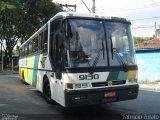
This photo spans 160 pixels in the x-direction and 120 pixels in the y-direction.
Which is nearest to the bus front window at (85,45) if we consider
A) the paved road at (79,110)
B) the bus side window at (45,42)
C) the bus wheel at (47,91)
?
the paved road at (79,110)

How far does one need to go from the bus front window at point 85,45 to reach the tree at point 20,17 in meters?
33.7

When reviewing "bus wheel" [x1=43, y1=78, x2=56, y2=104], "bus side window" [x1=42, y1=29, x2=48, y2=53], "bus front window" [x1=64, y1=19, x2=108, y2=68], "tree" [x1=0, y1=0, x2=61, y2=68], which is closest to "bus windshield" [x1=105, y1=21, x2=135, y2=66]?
"bus front window" [x1=64, y1=19, x2=108, y2=68]

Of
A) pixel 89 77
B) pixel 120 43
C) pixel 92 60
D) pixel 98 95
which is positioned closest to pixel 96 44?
pixel 92 60

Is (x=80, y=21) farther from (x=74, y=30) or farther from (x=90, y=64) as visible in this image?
(x=90, y=64)

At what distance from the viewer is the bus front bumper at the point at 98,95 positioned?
9.93 meters

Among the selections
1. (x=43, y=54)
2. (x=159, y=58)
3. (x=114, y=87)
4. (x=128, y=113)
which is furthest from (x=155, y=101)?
(x=159, y=58)

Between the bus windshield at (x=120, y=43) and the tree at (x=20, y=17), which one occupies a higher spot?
the tree at (x=20, y=17)

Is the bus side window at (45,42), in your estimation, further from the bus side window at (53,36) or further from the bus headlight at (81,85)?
the bus headlight at (81,85)

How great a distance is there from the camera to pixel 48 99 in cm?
1330

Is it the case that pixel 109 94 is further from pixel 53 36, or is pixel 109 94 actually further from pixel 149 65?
pixel 149 65

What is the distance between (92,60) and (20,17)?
37382 mm

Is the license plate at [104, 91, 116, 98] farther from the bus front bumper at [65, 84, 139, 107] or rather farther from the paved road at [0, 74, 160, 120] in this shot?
the paved road at [0, 74, 160, 120]

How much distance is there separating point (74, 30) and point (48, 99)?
Answer: 13.0 ft

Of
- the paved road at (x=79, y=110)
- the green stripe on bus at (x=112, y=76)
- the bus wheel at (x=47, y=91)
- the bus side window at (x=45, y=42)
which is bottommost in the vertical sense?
the paved road at (x=79, y=110)
